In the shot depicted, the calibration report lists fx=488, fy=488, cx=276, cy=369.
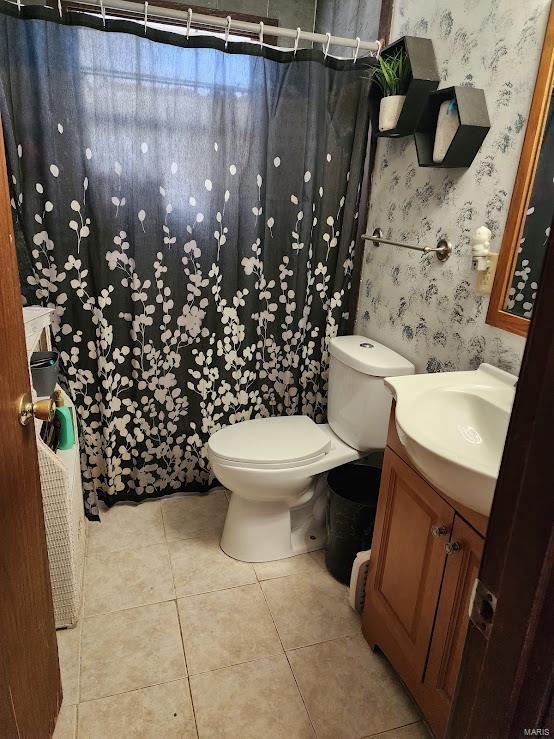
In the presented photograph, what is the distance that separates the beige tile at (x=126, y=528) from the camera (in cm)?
203

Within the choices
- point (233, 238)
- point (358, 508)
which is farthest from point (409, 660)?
point (233, 238)

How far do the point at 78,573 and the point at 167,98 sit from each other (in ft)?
5.77

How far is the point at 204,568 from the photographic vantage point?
1.93m

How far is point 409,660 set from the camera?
1370 mm

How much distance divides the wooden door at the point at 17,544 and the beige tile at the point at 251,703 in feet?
1.42

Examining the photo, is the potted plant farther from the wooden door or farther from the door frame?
the door frame

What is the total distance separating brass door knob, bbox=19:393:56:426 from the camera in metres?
1.00

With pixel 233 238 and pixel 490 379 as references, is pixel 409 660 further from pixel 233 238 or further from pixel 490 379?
pixel 233 238

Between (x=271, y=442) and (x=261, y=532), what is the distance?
371mm

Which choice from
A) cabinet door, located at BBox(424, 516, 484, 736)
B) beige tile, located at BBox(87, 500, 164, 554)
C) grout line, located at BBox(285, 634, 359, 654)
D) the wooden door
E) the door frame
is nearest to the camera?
the door frame

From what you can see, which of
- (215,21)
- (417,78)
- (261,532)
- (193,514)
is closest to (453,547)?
(261,532)

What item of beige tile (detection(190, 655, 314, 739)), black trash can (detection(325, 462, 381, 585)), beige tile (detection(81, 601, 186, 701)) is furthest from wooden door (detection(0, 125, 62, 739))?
black trash can (detection(325, 462, 381, 585))

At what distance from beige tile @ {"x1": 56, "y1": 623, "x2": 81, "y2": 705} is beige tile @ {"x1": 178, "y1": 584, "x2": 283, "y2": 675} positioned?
33 cm

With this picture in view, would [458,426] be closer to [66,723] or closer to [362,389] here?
[362,389]
